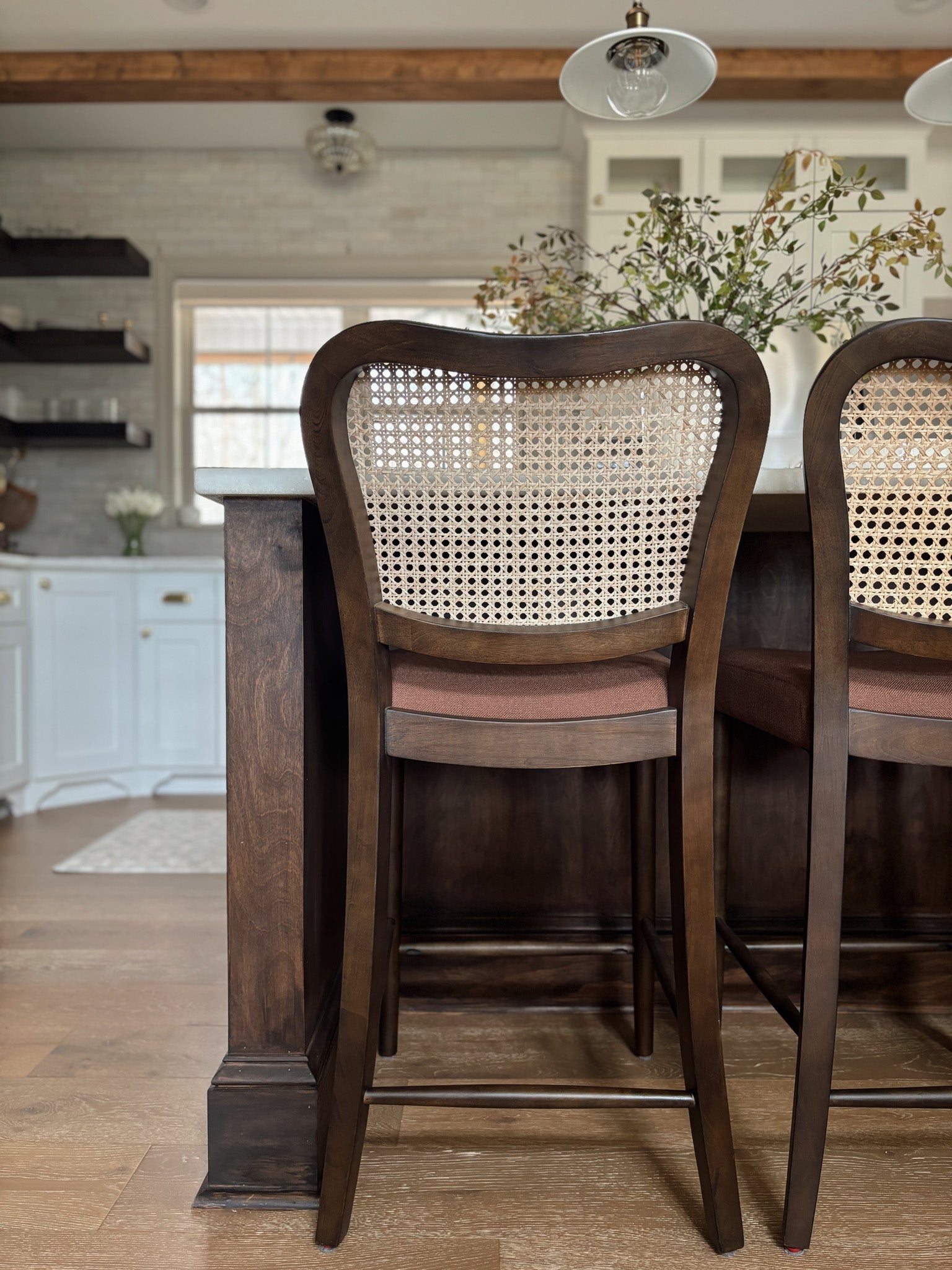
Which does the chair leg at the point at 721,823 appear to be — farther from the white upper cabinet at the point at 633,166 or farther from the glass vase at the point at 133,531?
the glass vase at the point at 133,531

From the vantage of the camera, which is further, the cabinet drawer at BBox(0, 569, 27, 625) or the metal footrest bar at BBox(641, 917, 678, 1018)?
the cabinet drawer at BBox(0, 569, 27, 625)

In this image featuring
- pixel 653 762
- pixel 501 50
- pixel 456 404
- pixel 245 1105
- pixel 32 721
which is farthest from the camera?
pixel 501 50

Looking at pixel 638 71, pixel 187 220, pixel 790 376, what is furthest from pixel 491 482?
pixel 187 220

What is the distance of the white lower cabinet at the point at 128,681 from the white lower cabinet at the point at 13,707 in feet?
0.26

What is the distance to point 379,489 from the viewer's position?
3.17ft

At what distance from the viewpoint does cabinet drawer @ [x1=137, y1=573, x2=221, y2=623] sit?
367 centimetres

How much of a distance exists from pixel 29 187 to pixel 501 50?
2.37 metres

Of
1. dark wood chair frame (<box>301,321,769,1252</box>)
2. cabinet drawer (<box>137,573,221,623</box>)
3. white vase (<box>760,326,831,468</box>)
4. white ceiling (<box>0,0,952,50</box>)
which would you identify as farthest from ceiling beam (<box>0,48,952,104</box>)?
dark wood chair frame (<box>301,321,769,1252</box>)

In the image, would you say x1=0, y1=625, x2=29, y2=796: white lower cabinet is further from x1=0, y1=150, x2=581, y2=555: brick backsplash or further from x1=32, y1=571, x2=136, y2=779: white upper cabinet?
x1=0, y1=150, x2=581, y2=555: brick backsplash

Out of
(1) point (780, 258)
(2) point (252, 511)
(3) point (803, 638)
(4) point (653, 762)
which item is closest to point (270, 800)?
(2) point (252, 511)

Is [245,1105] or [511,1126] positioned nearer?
[245,1105]

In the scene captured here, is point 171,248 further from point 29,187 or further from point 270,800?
Answer: point 270,800

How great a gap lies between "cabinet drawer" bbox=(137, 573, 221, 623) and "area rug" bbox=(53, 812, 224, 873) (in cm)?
85

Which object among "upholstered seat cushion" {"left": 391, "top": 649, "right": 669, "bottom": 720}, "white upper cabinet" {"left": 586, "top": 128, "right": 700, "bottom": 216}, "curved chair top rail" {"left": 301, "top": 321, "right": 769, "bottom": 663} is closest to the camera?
"curved chair top rail" {"left": 301, "top": 321, "right": 769, "bottom": 663}
